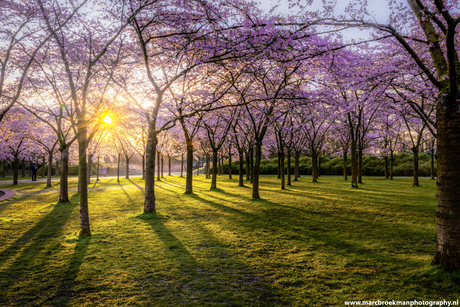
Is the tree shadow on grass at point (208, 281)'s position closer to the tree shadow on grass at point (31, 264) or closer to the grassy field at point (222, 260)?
the grassy field at point (222, 260)

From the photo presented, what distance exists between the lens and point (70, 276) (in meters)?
4.94

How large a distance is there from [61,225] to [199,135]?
51.7ft

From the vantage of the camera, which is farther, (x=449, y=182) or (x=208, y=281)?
(x=208, y=281)

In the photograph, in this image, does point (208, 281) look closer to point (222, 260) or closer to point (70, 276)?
point (222, 260)

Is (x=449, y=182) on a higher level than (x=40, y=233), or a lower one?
higher

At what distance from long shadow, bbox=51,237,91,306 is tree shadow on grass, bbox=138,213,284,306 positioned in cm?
121

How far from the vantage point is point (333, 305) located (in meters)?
3.79

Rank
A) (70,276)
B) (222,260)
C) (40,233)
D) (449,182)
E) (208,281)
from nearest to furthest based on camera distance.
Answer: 1. (449,182)
2. (208,281)
3. (70,276)
4. (222,260)
5. (40,233)

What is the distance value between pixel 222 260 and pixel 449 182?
15.1ft

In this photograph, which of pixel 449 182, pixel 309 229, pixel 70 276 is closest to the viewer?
pixel 449 182

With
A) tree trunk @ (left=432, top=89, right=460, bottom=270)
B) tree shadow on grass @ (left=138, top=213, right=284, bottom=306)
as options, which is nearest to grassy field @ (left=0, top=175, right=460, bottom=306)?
tree shadow on grass @ (left=138, top=213, right=284, bottom=306)

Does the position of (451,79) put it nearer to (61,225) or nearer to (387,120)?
(61,225)

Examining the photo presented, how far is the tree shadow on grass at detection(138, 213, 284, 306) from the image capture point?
4.04 metres

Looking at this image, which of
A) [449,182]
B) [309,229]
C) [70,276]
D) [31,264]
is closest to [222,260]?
[70,276]
